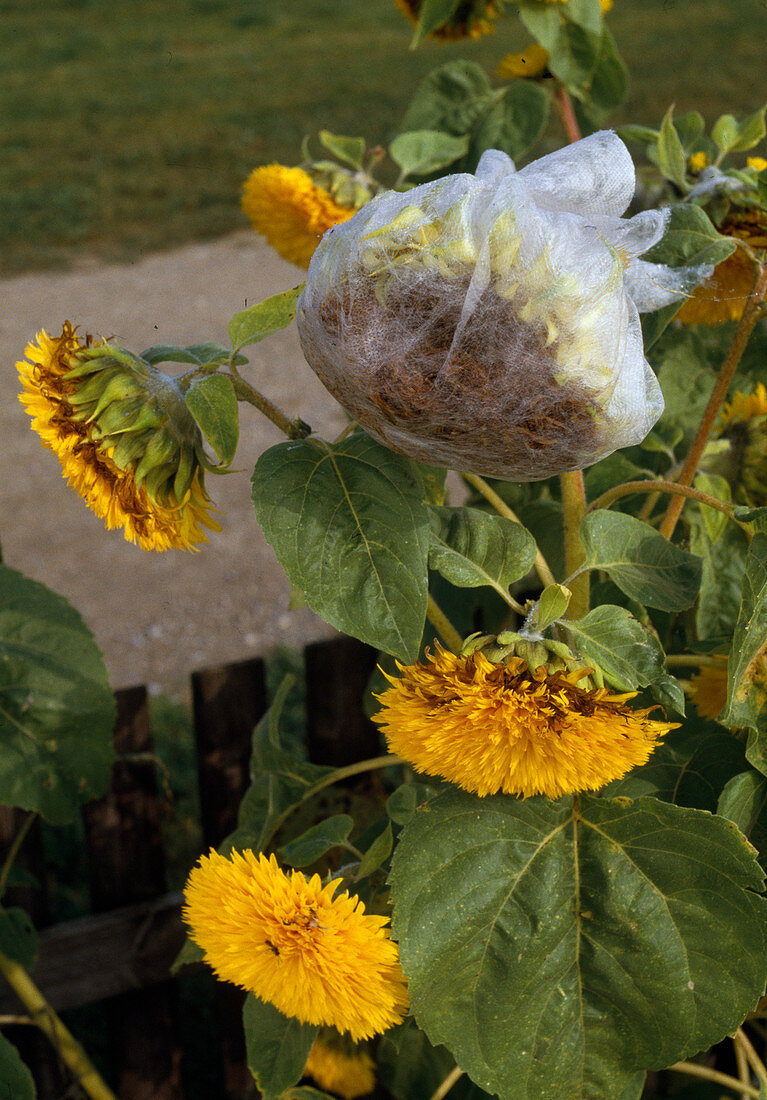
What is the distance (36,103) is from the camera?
778 cm

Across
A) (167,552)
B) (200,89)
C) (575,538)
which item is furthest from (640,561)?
(200,89)

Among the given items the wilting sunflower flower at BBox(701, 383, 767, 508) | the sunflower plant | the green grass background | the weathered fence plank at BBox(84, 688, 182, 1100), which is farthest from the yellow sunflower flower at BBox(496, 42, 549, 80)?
the green grass background

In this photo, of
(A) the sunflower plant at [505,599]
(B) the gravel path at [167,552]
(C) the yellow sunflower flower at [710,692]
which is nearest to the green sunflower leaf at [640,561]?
(A) the sunflower plant at [505,599]

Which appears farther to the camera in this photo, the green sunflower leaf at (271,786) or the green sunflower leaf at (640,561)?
the green sunflower leaf at (271,786)

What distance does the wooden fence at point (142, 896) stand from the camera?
1.44m

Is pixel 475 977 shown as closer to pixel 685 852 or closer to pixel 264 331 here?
pixel 685 852

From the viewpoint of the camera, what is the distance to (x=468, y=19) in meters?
1.19

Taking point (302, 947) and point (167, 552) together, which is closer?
point (302, 947)

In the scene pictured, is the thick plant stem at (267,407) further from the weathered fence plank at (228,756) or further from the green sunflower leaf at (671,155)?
the weathered fence plank at (228,756)

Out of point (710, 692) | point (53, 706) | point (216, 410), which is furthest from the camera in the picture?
point (53, 706)

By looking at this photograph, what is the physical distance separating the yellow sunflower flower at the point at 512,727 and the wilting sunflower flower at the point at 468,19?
2.82 feet

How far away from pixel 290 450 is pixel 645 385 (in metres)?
0.24

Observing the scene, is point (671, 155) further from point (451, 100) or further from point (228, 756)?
point (228, 756)

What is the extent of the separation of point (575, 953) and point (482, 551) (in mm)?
267
